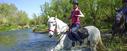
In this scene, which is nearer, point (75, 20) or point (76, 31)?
point (75, 20)

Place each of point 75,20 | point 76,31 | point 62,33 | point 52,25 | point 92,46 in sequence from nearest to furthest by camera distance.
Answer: point 52,25
point 62,33
point 75,20
point 76,31
point 92,46

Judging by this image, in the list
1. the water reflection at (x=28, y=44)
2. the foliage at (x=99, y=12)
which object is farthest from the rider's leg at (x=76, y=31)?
the foliage at (x=99, y=12)

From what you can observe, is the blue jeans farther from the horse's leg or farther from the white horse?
the horse's leg

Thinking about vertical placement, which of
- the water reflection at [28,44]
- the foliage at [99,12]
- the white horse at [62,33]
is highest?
the white horse at [62,33]

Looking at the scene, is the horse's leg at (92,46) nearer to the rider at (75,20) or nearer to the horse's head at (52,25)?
the rider at (75,20)

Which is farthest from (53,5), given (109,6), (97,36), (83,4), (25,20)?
(25,20)

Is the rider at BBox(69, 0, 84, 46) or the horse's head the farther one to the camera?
the rider at BBox(69, 0, 84, 46)

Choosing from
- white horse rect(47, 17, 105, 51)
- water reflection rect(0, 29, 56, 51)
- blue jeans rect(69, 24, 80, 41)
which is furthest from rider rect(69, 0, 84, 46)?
water reflection rect(0, 29, 56, 51)

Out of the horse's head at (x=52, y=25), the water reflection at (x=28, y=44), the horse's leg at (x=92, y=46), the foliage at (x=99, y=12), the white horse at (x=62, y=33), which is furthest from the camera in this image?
the foliage at (x=99, y=12)

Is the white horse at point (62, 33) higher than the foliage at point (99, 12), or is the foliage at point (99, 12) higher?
the white horse at point (62, 33)

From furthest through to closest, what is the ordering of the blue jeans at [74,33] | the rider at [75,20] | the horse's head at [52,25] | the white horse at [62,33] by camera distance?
the rider at [75,20]
the blue jeans at [74,33]
the white horse at [62,33]
the horse's head at [52,25]

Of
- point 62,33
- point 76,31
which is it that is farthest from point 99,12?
point 62,33

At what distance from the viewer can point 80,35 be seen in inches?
446

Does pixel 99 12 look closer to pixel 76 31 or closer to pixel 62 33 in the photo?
pixel 76 31
